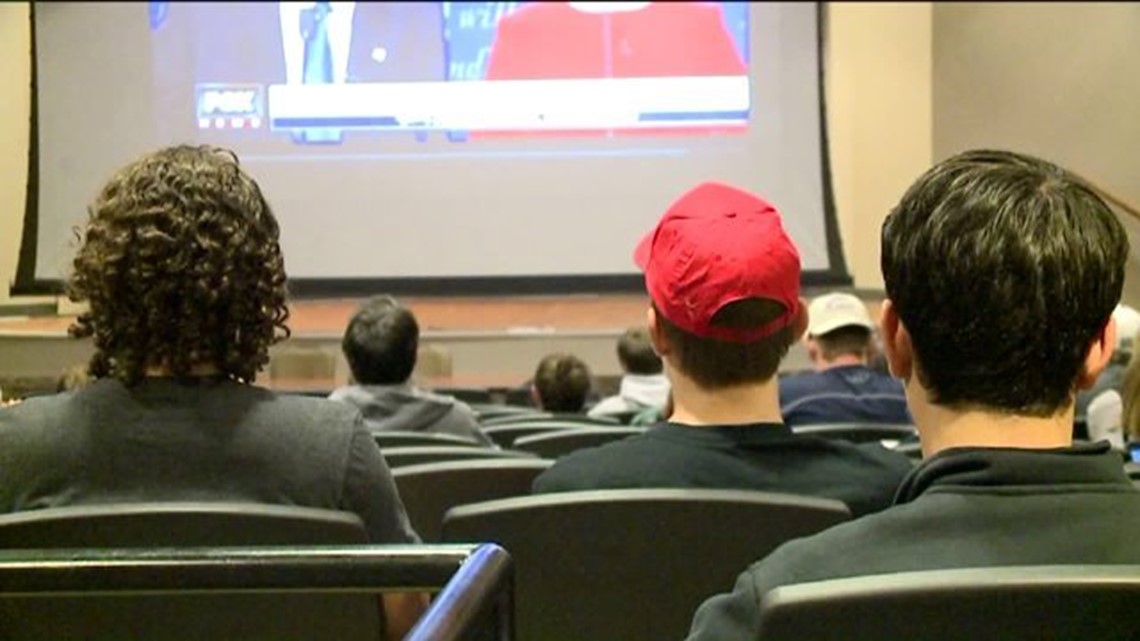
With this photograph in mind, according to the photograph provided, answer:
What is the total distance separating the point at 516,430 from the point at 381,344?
42 cm

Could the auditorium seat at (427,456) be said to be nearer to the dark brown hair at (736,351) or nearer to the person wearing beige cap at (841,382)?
the dark brown hair at (736,351)

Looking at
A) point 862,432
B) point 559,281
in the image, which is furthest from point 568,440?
point 559,281

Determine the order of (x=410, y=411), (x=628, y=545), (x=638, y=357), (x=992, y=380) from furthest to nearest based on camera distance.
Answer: (x=638, y=357)
(x=410, y=411)
(x=628, y=545)
(x=992, y=380)

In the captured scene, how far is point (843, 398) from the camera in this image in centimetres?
364

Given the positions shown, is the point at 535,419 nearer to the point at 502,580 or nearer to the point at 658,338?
the point at 658,338

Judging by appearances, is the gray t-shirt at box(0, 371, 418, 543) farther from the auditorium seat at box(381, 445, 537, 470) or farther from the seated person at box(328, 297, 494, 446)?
the seated person at box(328, 297, 494, 446)

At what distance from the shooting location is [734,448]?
1.79 metres

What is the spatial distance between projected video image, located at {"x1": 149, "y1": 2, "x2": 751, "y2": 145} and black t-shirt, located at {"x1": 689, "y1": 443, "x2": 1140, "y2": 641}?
6263 millimetres

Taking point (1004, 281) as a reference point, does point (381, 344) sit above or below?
below

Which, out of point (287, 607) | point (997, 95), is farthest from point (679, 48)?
point (287, 607)

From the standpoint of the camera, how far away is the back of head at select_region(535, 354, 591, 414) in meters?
4.83

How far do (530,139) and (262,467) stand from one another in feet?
19.3

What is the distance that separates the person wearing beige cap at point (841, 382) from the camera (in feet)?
11.8

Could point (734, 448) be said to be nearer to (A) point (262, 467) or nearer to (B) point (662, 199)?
(A) point (262, 467)
